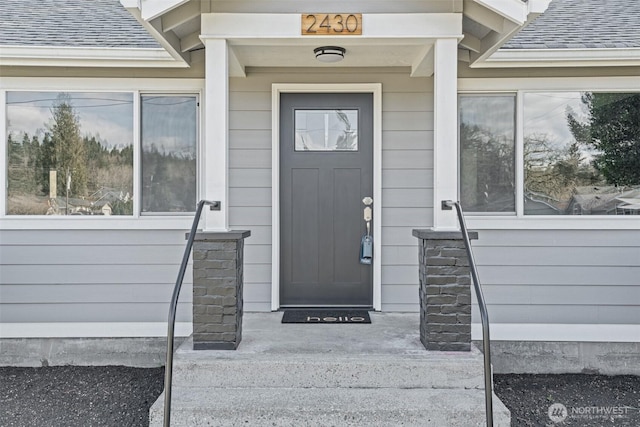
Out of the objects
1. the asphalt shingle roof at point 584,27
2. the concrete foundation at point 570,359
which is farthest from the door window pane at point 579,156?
the concrete foundation at point 570,359

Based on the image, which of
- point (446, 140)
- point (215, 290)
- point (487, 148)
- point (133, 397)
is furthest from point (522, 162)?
point (133, 397)

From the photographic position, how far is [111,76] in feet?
14.2

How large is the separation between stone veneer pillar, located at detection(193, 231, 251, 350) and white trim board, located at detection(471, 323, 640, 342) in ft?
7.42

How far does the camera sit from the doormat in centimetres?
403

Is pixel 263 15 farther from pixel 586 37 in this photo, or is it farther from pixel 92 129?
pixel 586 37

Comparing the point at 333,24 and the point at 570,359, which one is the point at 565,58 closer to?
the point at 333,24

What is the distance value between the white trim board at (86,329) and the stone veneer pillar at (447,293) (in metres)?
2.28

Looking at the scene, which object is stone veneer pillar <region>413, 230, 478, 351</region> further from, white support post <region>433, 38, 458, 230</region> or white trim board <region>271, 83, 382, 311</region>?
white trim board <region>271, 83, 382, 311</region>

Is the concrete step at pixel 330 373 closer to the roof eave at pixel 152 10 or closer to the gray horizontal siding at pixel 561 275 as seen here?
the gray horizontal siding at pixel 561 275

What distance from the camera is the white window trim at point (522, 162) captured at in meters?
4.30

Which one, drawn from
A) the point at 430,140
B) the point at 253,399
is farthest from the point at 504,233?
the point at 253,399

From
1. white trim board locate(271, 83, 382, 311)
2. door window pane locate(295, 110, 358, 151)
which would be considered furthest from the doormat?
door window pane locate(295, 110, 358, 151)

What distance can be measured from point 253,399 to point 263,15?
2.53 m

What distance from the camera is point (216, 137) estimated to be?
3342 mm
